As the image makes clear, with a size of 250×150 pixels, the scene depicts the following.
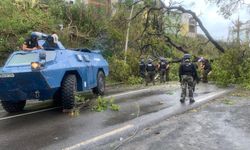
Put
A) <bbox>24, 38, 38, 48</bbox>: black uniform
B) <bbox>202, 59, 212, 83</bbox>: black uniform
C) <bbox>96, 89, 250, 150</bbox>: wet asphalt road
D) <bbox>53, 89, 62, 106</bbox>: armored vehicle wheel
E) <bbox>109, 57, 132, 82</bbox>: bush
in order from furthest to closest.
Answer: <bbox>109, 57, 132, 82</bbox>: bush, <bbox>202, 59, 212, 83</bbox>: black uniform, <bbox>24, 38, 38, 48</bbox>: black uniform, <bbox>53, 89, 62, 106</bbox>: armored vehicle wheel, <bbox>96, 89, 250, 150</bbox>: wet asphalt road

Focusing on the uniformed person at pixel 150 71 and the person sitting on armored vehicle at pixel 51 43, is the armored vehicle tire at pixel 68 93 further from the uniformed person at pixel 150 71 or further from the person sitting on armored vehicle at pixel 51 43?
the uniformed person at pixel 150 71

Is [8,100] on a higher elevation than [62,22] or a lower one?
lower

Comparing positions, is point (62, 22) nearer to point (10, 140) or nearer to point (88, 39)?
point (88, 39)

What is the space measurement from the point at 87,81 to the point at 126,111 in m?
2.54

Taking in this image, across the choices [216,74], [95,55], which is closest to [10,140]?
[95,55]

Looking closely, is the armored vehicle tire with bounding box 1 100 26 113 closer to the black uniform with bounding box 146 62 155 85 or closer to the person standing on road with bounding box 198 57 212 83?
the black uniform with bounding box 146 62 155 85

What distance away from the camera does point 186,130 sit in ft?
31.3

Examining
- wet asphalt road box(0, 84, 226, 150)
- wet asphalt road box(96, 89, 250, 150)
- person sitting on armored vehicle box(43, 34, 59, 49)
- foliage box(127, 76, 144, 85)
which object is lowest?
foliage box(127, 76, 144, 85)

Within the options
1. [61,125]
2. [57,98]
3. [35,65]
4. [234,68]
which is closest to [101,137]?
[61,125]

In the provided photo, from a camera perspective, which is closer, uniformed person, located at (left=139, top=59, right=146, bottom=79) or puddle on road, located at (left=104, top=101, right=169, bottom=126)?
puddle on road, located at (left=104, top=101, right=169, bottom=126)

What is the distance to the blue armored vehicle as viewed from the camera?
1177 centimetres

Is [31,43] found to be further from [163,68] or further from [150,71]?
[163,68]

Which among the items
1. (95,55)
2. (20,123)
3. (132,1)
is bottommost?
(20,123)

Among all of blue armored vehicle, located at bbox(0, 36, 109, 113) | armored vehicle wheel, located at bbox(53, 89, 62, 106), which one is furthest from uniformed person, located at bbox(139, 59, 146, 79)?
armored vehicle wheel, located at bbox(53, 89, 62, 106)
